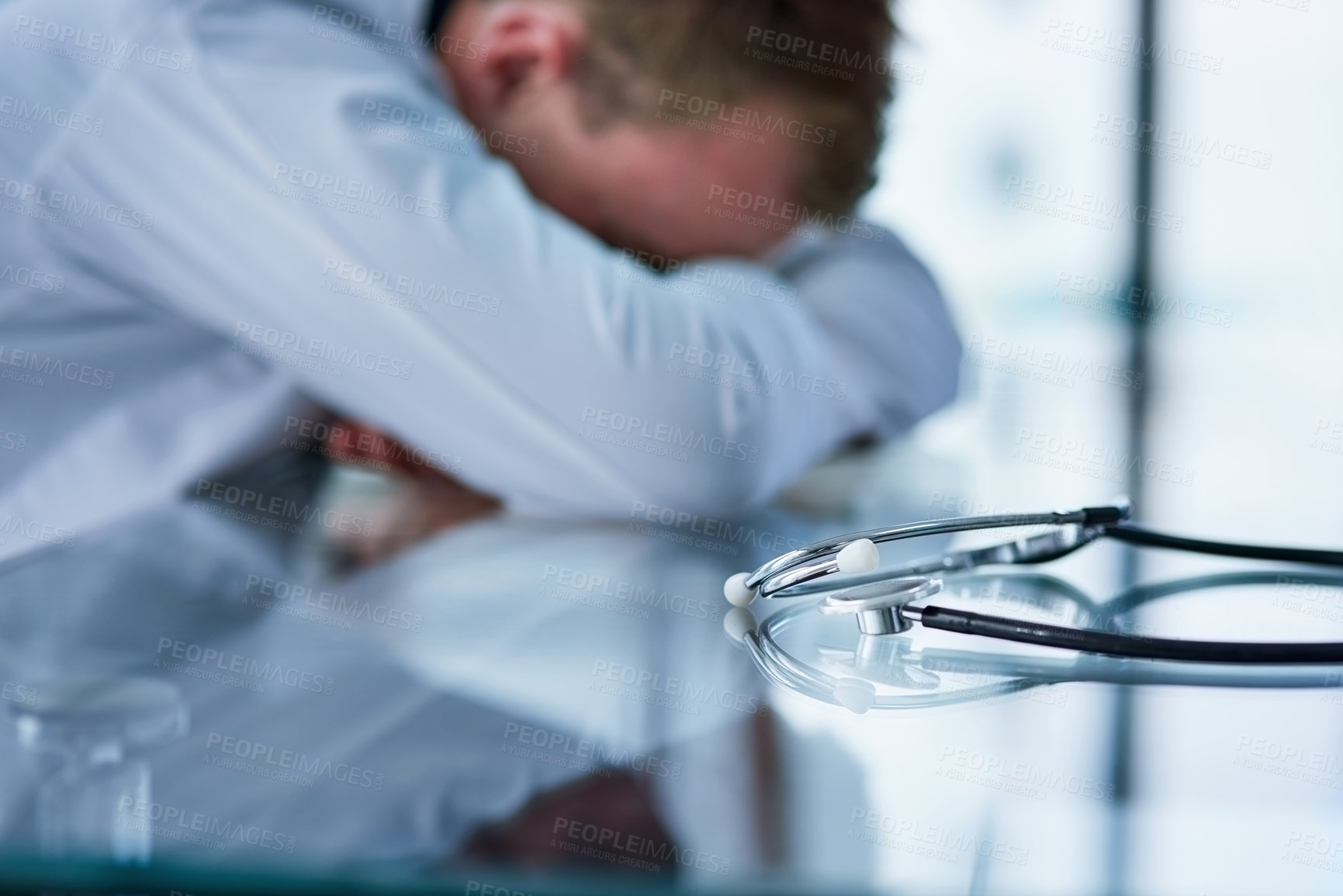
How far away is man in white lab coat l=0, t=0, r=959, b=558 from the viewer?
0.52 metres

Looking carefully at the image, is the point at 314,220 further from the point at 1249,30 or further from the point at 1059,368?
the point at 1249,30

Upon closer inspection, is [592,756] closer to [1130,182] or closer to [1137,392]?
[1137,392]

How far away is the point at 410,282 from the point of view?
0.52m

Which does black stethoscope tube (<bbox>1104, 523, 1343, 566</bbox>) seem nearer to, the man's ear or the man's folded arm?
the man's folded arm

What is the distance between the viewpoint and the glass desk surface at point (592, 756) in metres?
0.17

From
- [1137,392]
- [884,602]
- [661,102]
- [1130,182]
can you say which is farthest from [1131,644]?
[1130,182]

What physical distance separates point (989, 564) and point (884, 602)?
4.9 inches

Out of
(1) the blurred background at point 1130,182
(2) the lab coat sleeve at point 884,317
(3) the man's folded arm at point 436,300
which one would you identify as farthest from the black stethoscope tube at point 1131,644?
(1) the blurred background at point 1130,182

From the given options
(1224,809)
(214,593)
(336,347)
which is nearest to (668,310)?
(336,347)

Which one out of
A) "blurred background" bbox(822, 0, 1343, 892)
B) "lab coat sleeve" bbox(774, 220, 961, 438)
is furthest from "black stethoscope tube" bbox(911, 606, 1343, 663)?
"blurred background" bbox(822, 0, 1343, 892)

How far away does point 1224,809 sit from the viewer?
208 mm

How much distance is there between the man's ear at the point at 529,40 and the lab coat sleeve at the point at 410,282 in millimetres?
230

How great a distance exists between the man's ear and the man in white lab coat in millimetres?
49

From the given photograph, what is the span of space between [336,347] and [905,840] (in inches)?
17.6
